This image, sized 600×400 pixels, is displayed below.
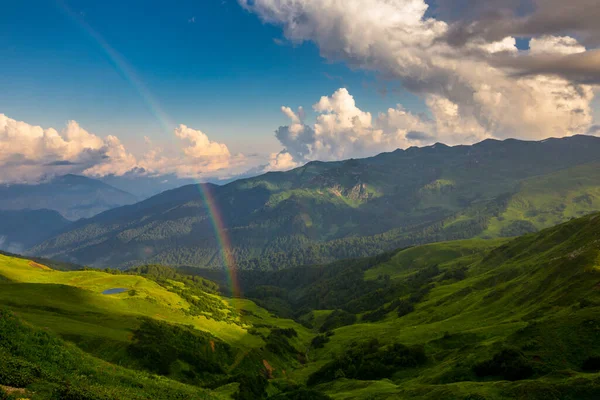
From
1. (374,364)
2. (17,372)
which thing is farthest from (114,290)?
(17,372)

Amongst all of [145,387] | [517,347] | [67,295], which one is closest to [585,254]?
[517,347]

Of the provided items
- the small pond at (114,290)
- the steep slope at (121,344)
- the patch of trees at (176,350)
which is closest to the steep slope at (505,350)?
the steep slope at (121,344)

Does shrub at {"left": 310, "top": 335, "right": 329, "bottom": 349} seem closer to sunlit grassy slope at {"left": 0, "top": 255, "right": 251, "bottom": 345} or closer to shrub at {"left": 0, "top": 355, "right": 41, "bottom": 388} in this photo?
sunlit grassy slope at {"left": 0, "top": 255, "right": 251, "bottom": 345}

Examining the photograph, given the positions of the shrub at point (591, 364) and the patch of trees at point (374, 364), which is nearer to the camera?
the shrub at point (591, 364)

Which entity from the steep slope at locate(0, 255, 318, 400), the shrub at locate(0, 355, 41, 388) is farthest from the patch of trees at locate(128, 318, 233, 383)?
the shrub at locate(0, 355, 41, 388)

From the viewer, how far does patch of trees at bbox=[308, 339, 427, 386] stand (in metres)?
77.8

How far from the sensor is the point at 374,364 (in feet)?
274

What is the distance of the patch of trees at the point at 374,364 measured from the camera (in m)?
77.8

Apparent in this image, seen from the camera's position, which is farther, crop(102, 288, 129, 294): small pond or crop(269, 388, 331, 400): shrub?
crop(102, 288, 129, 294): small pond

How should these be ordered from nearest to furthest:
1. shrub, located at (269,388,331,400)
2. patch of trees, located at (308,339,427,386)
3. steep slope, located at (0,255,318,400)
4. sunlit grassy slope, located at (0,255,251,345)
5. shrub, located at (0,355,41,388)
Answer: shrub, located at (0,355,41,388) < steep slope, located at (0,255,318,400) < shrub, located at (269,388,331,400) < sunlit grassy slope, located at (0,255,251,345) < patch of trees, located at (308,339,427,386)

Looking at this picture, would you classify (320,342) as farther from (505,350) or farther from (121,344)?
(505,350)

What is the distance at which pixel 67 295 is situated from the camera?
307 ft

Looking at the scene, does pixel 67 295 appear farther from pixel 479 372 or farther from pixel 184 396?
pixel 479 372

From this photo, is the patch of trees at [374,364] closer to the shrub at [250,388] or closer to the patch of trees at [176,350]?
the shrub at [250,388]
